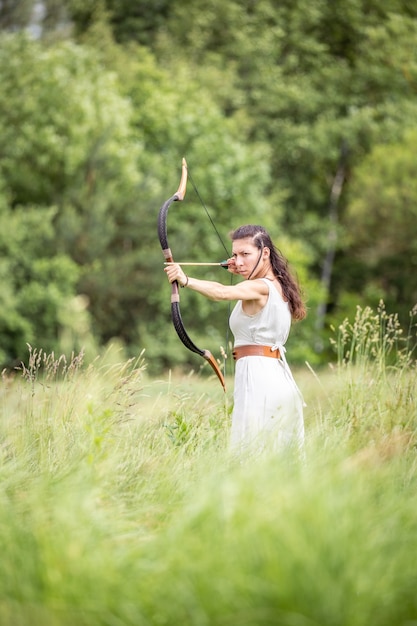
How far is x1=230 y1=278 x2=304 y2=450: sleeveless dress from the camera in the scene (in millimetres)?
5262

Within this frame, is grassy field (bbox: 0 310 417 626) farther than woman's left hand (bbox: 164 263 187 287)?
No

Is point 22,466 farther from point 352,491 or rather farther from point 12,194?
point 12,194

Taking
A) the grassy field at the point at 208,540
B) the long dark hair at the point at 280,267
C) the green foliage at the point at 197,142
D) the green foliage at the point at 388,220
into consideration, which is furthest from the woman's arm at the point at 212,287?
the green foliage at the point at 388,220

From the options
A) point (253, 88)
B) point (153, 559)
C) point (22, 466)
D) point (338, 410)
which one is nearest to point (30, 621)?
point (153, 559)

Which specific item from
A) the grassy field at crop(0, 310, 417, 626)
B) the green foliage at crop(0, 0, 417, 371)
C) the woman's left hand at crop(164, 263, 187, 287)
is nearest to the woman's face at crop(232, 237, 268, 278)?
the woman's left hand at crop(164, 263, 187, 287)

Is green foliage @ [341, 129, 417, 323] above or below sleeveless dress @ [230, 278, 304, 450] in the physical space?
below

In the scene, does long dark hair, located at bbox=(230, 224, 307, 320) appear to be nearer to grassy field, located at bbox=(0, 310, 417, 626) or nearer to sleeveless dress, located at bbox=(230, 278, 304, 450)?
sleeveless dress, located at bbox=(230, 278, 304, 450)

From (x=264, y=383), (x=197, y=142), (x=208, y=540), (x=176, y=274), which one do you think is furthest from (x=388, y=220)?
(x=208, y=540)

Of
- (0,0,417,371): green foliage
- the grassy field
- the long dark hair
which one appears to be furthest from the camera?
(0,0,417,371): green foliage

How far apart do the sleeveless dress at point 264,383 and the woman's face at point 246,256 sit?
149 millimetres

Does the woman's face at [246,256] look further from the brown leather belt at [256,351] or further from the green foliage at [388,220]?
the green foliage at [388,220]

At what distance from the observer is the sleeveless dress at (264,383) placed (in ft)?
17.3

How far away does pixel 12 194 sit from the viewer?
24469mm

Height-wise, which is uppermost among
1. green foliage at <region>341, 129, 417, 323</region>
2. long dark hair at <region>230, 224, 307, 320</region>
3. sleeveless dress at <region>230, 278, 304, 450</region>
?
long dark hair at <region>230, 224, 307, 320</region>
